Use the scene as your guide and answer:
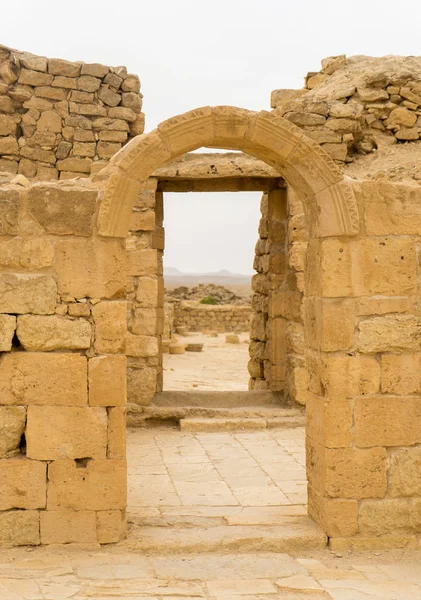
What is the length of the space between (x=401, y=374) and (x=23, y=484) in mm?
2747

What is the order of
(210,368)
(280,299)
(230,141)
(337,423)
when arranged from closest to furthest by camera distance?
(337,423) < (230,141) < (280,299) < (210,368)

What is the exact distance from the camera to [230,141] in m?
5.14

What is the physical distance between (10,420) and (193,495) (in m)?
1.90

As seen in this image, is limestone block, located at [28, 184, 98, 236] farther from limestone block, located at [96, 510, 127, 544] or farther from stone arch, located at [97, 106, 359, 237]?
limestone block, located at [96, 510, 127, 544]

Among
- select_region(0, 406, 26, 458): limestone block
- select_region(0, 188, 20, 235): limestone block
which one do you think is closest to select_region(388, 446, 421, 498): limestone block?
select_region(0, 406, 26, 458): limestone block

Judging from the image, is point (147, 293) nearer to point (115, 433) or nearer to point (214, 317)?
point (115, 433)

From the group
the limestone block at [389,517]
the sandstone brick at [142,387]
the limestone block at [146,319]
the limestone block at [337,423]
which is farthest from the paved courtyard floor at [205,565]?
the limestone block at [146,319]

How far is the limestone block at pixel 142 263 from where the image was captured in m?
8.98

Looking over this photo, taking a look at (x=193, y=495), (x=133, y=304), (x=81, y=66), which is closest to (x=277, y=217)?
(x=133, y=304)

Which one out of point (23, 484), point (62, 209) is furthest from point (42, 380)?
point (62, 209)

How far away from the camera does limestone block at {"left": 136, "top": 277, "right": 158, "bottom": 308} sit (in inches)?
352

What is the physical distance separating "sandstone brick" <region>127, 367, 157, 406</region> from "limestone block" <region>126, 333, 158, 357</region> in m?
0.23

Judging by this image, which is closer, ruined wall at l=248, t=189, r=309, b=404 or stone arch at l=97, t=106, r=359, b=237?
stone arch at l=97, t=106, r=359, b=237

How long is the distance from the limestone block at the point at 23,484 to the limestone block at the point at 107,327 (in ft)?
2.97
